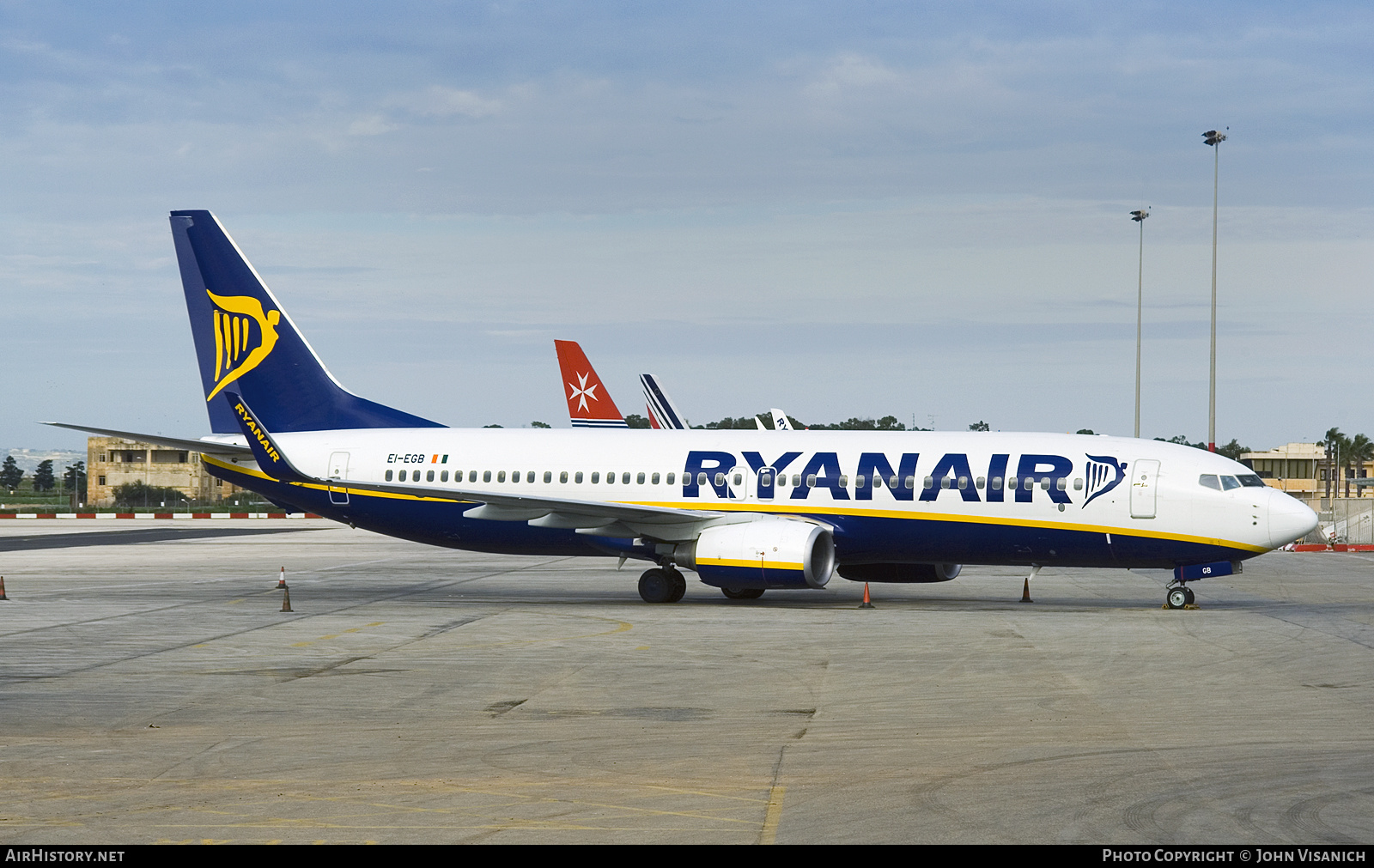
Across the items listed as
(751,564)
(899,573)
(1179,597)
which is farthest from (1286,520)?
(751,564)

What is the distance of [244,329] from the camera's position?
34.6 metres

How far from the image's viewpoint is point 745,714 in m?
15.3

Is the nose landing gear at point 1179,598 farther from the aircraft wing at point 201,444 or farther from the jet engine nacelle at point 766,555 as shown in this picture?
the aircraft wing at point 201,444

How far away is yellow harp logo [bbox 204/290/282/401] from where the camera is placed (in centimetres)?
3450

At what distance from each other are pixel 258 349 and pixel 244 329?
0.61 metres

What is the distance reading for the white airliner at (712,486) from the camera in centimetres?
2741

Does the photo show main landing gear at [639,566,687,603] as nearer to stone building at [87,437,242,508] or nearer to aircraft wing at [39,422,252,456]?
aircraft wing at [39,422,252,456]

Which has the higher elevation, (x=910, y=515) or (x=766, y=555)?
(x=910, y=515)

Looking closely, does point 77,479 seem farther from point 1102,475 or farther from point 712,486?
point 1102,475

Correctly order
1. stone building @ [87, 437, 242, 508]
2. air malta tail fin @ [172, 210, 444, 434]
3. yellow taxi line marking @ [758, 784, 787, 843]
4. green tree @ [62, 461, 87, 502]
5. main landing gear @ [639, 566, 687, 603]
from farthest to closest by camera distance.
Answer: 1. green tree @ [62, 461, 87, 502]
2. stone building @ [87, 437, 242, 508]
3. air malta tail fin @ [172, 210, 444, 434]
4. main landing gear @ [639, 566, 687, 603]
5. yellow taxi line marking @ [758, 784, 787, 843]

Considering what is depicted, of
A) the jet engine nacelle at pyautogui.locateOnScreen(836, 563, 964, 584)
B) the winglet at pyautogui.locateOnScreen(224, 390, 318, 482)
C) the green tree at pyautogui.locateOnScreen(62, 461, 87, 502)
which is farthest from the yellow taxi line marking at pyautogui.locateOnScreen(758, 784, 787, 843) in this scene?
the green tree at pyautogui.locateOnScreen(62, 461, 87, 502)

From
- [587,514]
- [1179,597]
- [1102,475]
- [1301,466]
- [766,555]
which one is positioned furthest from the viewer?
[1301,466]
